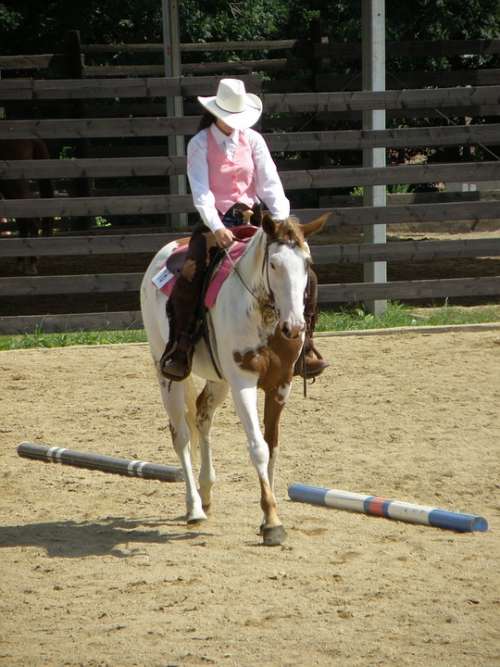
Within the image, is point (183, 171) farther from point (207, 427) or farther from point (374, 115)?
point (207, 427)

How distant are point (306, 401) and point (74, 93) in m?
4.94

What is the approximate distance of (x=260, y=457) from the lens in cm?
609

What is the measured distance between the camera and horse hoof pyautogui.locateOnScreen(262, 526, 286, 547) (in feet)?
19.6

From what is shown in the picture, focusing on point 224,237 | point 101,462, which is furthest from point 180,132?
point 224,237

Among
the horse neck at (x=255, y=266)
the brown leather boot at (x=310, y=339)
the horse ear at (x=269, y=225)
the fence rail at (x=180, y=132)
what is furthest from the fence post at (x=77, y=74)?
the horse ear at (x=269, y=225)

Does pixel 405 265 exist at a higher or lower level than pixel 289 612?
lower

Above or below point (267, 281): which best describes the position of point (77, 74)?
below

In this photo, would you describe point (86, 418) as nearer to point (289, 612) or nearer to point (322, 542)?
point (322, 542)

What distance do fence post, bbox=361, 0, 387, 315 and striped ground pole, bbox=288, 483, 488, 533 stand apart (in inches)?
243

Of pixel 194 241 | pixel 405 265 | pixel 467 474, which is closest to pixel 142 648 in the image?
pixel 194 241

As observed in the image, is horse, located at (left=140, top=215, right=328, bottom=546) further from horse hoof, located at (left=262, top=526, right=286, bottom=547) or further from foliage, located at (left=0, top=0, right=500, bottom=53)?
foliage, located at (left=0, top=0, right=500, bottom=53)

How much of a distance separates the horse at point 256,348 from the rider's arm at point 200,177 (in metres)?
0.30

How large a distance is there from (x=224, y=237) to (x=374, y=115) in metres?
6.79

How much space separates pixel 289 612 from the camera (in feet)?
16.4
